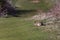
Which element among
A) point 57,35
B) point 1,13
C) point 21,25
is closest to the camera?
point 57,35

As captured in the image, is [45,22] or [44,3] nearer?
[45,22]

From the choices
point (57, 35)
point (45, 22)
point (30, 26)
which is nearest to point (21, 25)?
point (30, 26)

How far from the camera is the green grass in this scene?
16000 mm

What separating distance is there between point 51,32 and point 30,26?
248cm

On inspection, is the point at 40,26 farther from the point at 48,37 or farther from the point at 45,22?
the point at 48,37

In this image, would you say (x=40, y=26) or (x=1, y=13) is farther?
(x=1, y=13)

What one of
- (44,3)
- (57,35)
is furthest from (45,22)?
(44,3)

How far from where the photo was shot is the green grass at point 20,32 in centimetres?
1600

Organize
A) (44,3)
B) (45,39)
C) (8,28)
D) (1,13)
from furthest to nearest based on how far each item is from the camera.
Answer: (44,3)
(1,13)
(8,28)
(45,39)

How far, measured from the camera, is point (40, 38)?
16.0 m

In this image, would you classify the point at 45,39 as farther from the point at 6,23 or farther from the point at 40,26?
the point at 6,23

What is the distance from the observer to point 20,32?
17.6m

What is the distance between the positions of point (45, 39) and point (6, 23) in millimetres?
5791

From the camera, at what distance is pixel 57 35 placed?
16.9 m
